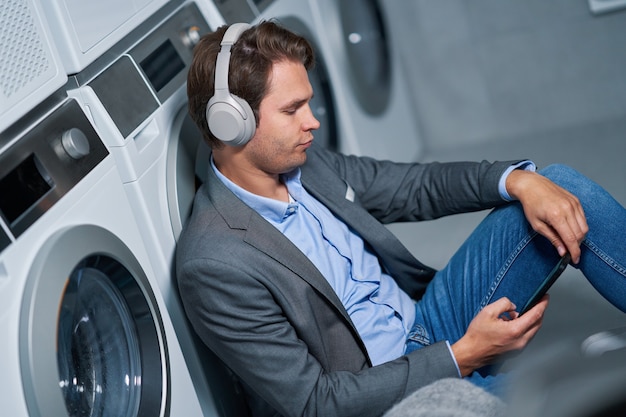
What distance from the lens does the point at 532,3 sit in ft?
8.98

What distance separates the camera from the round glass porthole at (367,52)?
97.1 inches

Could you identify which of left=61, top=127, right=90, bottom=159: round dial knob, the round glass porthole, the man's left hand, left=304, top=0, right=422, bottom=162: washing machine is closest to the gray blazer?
the man's left hand

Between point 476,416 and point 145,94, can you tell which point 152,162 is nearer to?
point 145,94

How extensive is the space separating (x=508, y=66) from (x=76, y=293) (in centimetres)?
204

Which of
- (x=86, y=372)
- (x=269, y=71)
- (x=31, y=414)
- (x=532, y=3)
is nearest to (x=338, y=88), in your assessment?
(x=532, y=3)

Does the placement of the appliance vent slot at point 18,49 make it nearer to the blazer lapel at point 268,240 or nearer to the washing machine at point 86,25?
the washing machine at point 86,25

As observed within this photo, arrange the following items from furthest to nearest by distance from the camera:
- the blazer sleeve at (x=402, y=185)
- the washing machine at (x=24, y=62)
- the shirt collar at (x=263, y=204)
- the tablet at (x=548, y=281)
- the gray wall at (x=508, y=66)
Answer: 1. the gray wall at (x=508, y=66)
2. the blazer sleeve at (x=402, y=185)
3. the shirt collar at (x=263, y=204)
4. the tablet at (x=548, y=281)
5. the washing machine at (x=24, y=62)

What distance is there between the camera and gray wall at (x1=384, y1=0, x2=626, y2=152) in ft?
8.96

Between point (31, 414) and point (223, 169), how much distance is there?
56 cm

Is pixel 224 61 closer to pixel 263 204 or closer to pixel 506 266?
pixel 263 204

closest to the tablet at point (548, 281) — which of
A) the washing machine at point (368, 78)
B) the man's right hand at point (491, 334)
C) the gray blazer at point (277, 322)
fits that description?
the man's right hand at point (491, 334)

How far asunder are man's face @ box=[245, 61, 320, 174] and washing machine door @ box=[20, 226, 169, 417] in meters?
0.28

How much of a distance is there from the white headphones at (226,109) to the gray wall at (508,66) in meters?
1.66

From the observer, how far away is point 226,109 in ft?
4.33
